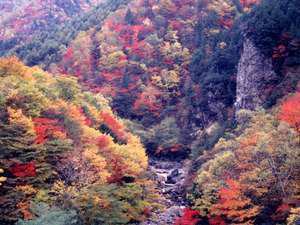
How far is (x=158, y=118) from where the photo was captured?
103000 mm

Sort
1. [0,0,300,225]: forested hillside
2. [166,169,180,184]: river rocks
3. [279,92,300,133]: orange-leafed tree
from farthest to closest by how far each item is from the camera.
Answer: [166,169,180,184]: river rocks
[279,92,300,133]: orange-leafed tree
[0,0,300,225]: forested hillside

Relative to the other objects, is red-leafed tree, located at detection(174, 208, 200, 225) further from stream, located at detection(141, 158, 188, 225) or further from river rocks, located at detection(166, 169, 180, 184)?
river rocks, located at detection(166, 169, 180, 184)

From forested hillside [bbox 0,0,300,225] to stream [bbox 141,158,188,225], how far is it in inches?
9.5

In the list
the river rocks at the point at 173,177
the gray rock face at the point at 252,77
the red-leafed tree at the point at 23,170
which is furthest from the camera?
the river rocks at the point at 173,177

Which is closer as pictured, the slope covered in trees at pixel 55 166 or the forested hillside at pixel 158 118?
the slope covered in trees at pixel 55 166

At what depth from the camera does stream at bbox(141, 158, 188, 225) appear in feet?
171

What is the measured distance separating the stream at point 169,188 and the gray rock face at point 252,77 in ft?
48.5

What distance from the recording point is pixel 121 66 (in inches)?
4520

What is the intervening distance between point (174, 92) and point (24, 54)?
51.4 metres

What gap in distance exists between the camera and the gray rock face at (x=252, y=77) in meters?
69.4

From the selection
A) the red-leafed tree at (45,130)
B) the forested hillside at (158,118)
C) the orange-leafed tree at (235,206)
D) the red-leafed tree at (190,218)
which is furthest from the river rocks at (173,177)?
the orange-leafed tree at (235,206)

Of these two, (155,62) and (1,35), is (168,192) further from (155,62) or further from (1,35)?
(1,35)

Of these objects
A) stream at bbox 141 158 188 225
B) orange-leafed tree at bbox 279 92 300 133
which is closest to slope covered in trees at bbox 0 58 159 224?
stream at bbox 141 158 188 225

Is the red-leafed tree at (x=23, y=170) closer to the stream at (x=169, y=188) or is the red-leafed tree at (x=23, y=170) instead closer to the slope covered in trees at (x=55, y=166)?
the slope covered in trees at (x=55, y=166)
